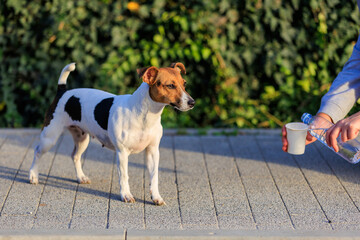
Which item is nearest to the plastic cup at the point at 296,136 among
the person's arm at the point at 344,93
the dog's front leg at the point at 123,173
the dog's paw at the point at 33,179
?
the person's arm at the point at 344,93

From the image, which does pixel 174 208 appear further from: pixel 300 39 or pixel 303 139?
pixel 300 39

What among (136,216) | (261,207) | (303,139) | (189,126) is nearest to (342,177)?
(261,207)

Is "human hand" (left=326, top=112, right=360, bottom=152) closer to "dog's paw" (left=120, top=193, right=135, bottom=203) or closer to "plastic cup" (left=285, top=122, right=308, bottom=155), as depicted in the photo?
"plastic cup" (left=285, top=122, right=308, bottom=155)

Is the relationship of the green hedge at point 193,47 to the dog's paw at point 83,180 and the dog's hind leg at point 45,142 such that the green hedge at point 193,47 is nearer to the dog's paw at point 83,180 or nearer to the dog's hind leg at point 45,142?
the dog's paw at point 83,180

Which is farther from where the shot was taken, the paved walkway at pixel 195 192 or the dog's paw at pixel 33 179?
the dog's paw at pixel 33 179

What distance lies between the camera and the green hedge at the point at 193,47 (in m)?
7.20

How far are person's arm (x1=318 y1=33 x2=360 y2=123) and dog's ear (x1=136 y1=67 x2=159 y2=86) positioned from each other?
1314 mm

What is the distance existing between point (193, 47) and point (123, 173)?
9.94 feet

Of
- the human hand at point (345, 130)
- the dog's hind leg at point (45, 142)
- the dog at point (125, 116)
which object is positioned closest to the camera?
the human hand at point (345, 130)

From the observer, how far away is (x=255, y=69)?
7.54 m

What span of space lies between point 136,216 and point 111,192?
650 millimetres

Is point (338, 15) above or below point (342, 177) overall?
above

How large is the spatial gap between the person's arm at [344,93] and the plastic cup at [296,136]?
1.06 feet

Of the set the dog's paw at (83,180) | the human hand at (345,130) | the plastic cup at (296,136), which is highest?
the human hand at (345,130)
